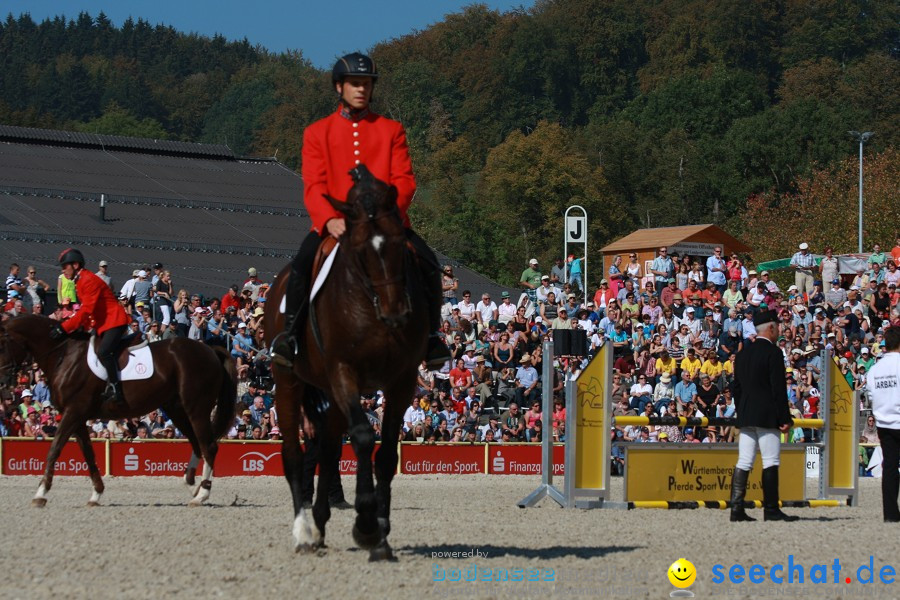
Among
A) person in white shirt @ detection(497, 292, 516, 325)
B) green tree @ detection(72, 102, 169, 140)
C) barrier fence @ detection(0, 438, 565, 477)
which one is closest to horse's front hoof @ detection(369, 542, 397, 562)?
barrier fence @ detection(0, 438, 565, 477)

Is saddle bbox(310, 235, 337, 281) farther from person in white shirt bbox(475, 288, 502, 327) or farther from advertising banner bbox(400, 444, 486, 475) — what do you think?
person in white shirt bbox(475, 288, 502, 327)

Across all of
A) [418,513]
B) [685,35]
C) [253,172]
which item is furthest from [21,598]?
[685,35]

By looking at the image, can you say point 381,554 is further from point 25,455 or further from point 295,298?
point 25,455

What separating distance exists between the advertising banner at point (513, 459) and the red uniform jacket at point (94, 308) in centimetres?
1094

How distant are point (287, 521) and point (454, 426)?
560 inches

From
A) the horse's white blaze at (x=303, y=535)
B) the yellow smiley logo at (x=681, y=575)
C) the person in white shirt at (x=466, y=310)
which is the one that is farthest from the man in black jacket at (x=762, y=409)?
the person in white shirt at (x=466, y=310)

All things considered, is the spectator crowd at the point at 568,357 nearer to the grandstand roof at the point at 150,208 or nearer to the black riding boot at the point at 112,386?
the black riding boot at the point at 112,386

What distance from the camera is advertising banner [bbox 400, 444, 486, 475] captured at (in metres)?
25.3

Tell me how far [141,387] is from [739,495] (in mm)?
7782

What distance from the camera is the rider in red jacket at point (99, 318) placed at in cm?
1538

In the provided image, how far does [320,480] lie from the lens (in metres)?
10.1

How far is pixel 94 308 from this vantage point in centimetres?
1577

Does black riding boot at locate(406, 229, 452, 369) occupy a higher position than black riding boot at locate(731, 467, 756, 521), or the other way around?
black riding boot at locate(406, 229, 452, 369)

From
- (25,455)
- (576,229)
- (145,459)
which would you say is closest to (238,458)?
(145,459)
